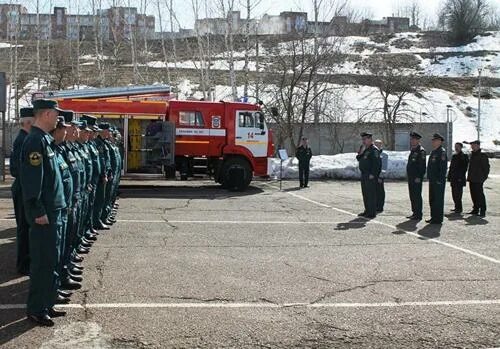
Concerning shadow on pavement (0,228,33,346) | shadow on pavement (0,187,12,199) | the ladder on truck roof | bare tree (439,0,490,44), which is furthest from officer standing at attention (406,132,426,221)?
bare tree (439,0,490,44)

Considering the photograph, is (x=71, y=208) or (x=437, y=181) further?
(x=437, y=181)

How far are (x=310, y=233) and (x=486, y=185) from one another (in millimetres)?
14906

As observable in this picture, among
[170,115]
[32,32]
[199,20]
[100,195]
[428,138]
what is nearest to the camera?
[100,195]

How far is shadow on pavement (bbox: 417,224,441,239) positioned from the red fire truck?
325 inches

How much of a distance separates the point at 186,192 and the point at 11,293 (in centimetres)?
1251

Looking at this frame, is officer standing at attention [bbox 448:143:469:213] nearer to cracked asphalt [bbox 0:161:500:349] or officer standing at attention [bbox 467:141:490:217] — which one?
officer standing at attention [bbox 467:141:490:217]

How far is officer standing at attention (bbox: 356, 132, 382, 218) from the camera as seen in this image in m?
13.2

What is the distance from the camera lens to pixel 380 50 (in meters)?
72.1

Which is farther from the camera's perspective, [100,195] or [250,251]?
[100,195]

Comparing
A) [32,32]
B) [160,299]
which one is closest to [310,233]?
[160,299]

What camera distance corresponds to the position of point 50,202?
5.34 m

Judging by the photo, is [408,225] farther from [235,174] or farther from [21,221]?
[235,174]

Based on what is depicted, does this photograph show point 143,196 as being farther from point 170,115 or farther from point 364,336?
point 364,336

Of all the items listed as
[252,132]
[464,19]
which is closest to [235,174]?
[252,132]
